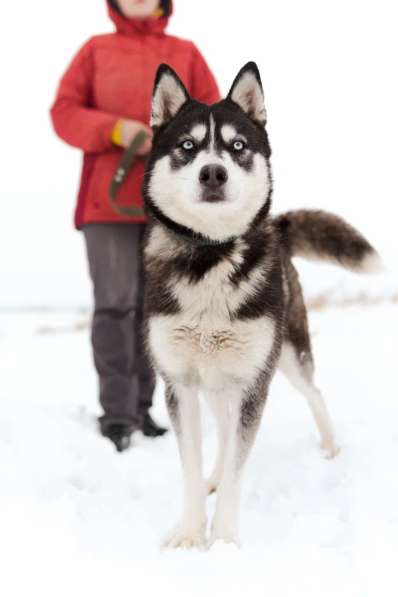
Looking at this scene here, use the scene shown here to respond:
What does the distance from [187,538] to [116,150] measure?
7.42ft

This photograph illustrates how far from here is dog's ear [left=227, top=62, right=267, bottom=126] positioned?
295 centimetres

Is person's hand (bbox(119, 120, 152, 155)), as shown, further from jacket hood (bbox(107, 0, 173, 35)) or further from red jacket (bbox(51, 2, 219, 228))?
jacket hood (bbox(107, 0, 173, 35))

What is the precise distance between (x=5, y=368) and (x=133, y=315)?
10.2 ft

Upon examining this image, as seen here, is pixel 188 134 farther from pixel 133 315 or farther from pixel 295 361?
pixel 133 315

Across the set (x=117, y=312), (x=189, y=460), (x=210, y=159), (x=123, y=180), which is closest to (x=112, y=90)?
(x=123, y=180)

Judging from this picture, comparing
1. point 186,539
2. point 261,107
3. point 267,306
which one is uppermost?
point 261,107

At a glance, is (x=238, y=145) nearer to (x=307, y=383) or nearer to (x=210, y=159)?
(x=210, y=159)

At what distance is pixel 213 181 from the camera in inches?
103

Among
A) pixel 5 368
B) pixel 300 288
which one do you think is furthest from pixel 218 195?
pixel 5 368

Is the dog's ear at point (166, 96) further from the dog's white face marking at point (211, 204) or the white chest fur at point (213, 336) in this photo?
the white chest fur at point (213, 336)

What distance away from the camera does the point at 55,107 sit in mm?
4238

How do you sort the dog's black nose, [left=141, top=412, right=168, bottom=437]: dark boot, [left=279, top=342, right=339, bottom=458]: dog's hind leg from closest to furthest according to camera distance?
the dog's black nose
[left=279, top=342, right=339, bottom=458]: dog's hind leg
[left=141, top=412, right=168, bottom=437]: dark boot

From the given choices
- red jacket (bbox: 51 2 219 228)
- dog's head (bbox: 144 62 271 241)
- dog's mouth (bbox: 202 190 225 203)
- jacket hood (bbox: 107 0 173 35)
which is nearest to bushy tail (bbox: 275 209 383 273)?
dog's head (bbox: 144 62 271 241)

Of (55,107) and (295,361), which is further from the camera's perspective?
(55,107)
